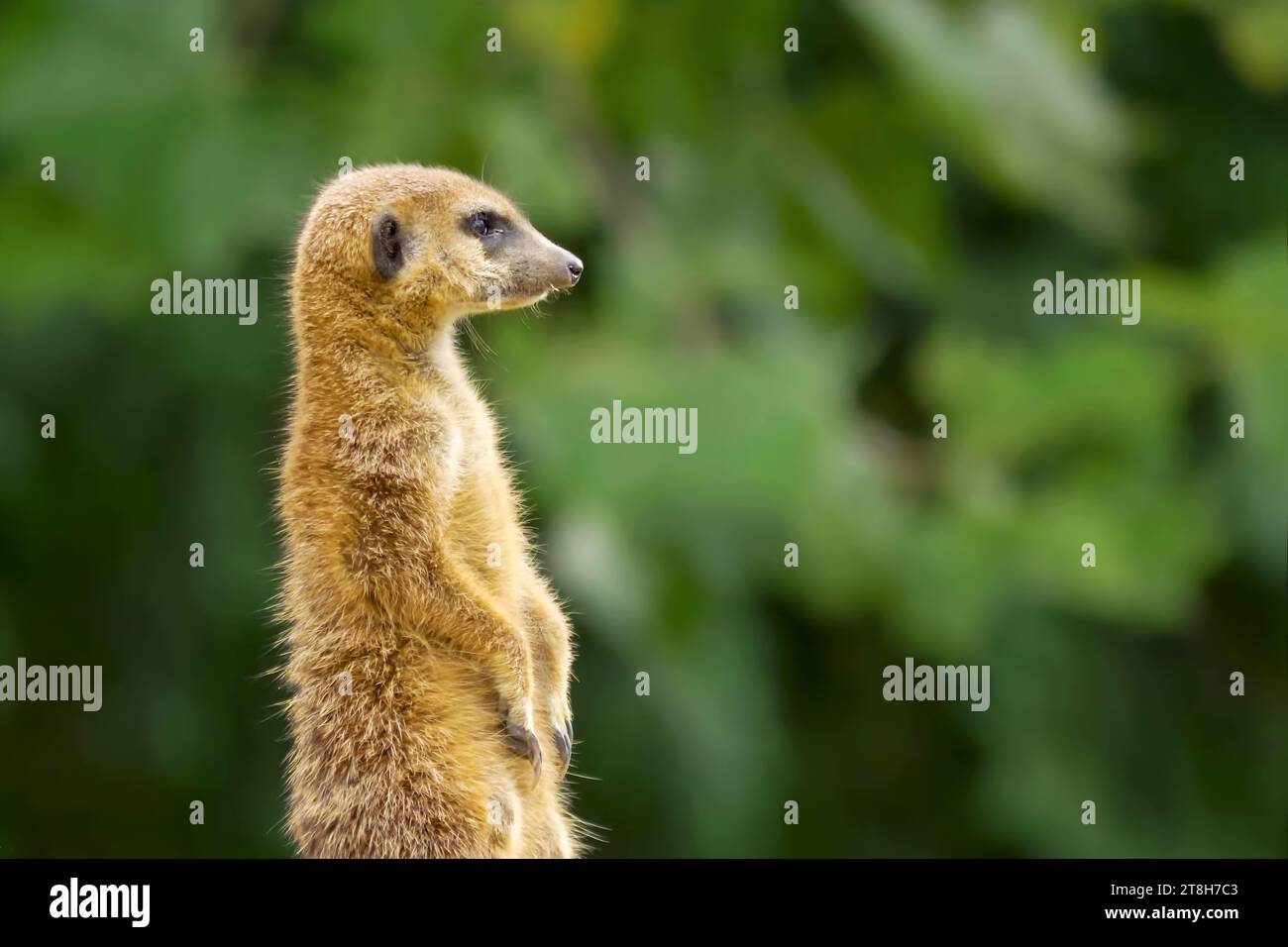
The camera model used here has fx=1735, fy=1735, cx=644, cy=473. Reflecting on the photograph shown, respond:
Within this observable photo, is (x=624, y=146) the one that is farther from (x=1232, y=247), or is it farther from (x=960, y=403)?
(x=1232, y=247)

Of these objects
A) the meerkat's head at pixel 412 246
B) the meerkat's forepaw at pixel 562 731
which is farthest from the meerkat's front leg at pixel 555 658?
the meerkat's head at pixel 412 246

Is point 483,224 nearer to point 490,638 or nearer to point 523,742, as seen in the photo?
point 490,638

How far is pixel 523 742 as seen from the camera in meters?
2.37

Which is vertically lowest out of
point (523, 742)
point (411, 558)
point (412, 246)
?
point (523, 742)

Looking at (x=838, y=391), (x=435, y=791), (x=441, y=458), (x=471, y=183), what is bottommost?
(x=435, y=791)

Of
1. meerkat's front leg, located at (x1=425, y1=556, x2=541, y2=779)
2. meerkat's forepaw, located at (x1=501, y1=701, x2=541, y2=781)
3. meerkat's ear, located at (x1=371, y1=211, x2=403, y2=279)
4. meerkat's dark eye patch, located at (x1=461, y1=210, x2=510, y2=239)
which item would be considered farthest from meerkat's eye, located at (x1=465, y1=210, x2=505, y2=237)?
meerkat's forepaw, located at (x1=501, y1=701, x2=541, y2=781)

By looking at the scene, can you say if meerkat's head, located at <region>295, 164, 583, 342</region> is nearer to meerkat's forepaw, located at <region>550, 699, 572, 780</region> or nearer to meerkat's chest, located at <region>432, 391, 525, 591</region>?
meerkat's chest, located at <region>432, 391, 525, 591</region>

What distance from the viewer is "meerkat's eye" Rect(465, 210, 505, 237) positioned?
7.97 ft

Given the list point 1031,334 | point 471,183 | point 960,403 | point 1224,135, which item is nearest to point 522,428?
point 960,403

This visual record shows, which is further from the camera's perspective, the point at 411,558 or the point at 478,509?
the point at 478,509

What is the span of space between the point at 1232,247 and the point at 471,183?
777 centimetres

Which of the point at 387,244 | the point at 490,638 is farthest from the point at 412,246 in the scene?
the point at 490,638

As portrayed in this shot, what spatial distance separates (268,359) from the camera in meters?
7.03

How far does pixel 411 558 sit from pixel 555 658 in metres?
0.29
